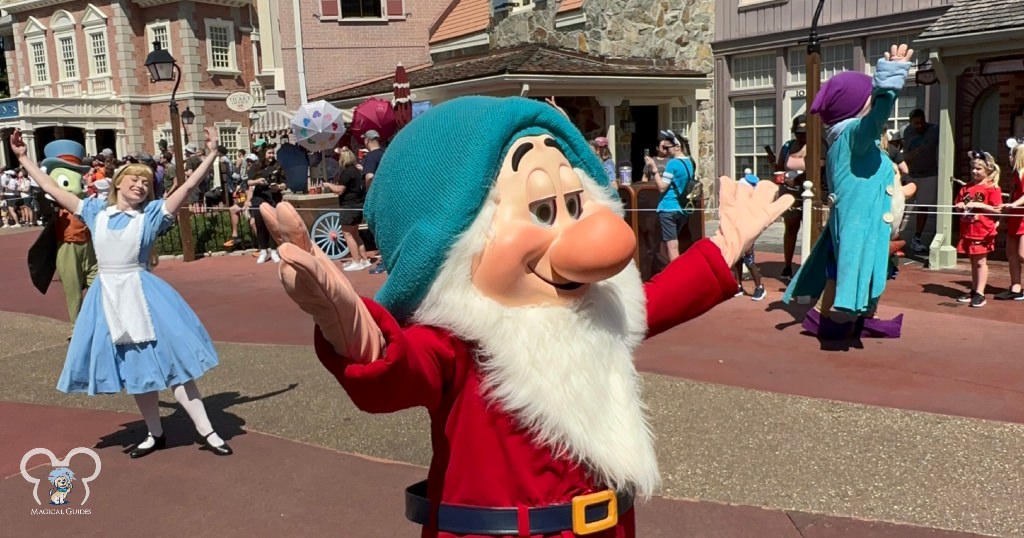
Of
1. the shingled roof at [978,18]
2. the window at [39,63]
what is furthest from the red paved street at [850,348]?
the window at [39,63]

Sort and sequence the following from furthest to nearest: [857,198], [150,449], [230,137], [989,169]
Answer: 1. [230,137]
2. [989,169]
3. [857,198]
4. [150,449]

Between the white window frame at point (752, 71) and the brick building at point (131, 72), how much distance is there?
1000 inches

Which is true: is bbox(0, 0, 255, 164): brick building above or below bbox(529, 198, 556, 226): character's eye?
above

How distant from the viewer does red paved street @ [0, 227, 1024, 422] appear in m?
5.42

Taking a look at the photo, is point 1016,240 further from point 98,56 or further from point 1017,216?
point 98,56

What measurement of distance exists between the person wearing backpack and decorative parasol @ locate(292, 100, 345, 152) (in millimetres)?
7755

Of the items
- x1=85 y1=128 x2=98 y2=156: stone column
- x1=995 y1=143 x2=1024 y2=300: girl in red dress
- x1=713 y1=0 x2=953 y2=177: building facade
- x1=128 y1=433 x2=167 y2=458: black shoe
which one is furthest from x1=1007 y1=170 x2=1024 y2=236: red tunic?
x1=85 y1=128 x2=98 y2=156: stone column

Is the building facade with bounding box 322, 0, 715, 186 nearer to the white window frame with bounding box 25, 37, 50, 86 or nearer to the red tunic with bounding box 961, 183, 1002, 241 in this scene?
the red tunic with bounding box 961, 183, 1002, 241

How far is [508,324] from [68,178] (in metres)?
5.95

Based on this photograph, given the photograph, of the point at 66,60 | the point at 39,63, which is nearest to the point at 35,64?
the point at 39,63

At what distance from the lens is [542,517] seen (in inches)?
80.0

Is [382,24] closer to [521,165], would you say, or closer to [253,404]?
[253,404]

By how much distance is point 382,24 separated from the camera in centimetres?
2231

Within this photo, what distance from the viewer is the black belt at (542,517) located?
2.03 meters
